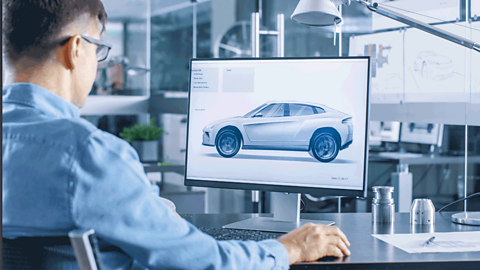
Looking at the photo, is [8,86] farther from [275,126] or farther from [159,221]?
[275,126]

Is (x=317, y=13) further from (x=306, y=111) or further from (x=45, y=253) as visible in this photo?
(x=45, y=253)

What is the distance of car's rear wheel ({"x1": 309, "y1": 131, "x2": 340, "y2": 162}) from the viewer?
4.11 ft

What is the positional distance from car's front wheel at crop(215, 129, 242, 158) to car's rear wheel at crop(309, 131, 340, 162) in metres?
0.22

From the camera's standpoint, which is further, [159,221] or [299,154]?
[299,154]

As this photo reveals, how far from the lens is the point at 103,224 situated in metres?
0.71

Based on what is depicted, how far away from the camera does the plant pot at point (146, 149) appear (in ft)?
10.6

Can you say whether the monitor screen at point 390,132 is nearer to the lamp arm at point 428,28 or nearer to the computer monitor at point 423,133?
the computer monitor at point 423,133

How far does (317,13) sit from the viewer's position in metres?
1.64

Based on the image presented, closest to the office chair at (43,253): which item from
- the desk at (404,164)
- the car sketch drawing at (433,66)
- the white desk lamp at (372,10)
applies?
the white desk lamp at (372,10)

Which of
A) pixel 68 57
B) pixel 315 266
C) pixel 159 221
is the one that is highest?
pixel 68 57

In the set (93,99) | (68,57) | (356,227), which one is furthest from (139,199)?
(93,99)

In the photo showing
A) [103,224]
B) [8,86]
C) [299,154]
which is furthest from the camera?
[299,154]

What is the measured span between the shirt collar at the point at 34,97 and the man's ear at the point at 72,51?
7cm

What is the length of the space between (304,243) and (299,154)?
341 mm
